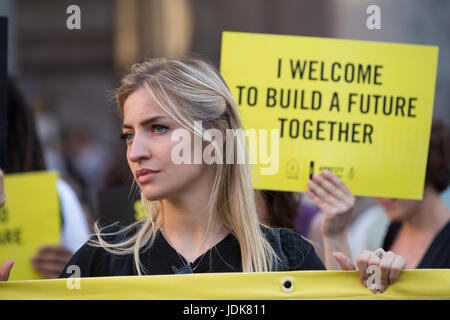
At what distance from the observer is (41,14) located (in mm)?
17250

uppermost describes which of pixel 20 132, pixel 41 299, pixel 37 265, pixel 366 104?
pixel 366 104

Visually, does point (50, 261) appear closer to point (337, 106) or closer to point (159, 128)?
point (159, 128)

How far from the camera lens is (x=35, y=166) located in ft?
13.8

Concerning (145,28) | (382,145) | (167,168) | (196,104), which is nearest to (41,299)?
(167,168)

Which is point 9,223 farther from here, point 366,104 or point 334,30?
point 334,30

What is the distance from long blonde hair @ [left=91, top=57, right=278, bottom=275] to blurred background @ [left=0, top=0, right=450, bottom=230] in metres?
0.37

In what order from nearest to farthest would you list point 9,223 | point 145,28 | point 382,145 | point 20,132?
point 382,145, point 9,223, point 20,132, point 145,28

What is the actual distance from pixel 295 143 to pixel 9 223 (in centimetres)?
149

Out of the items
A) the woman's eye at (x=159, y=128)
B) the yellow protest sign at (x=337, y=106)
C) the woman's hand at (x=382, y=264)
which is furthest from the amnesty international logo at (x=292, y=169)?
the woman's eye at (x=159, y=128)

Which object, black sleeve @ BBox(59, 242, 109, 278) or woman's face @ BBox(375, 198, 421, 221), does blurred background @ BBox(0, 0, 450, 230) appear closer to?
black sleeve @ BBox(59, 242, 109, 278)

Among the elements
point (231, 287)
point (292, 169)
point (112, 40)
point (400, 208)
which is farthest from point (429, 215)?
point (112, 40)

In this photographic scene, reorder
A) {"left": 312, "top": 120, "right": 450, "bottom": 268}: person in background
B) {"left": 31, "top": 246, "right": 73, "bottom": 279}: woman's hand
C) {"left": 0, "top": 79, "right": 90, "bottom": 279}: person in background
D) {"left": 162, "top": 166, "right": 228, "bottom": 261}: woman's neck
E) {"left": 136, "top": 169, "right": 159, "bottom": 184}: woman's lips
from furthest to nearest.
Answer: {"left": 312, "top": 120, "right": 450, "bottom": 268}: person in background, {"left": 0, "top": 79, "right": 90, "bottom": 279}: person in background, {"left": 31, "top": 246, "right": 73, "bottom": 279}: woman's hand, {"left": 162, "top": 166, "right": 228, "bottom": 261}: woman's neck, {"left": 136, "top": 169, "right": 159, "bottom": 184}: woman's lips

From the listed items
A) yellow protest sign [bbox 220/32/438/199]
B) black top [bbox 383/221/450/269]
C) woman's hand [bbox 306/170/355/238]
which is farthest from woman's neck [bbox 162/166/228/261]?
black top [bbox 383/221/450/269]

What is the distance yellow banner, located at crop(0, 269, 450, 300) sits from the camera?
254 centimetres
